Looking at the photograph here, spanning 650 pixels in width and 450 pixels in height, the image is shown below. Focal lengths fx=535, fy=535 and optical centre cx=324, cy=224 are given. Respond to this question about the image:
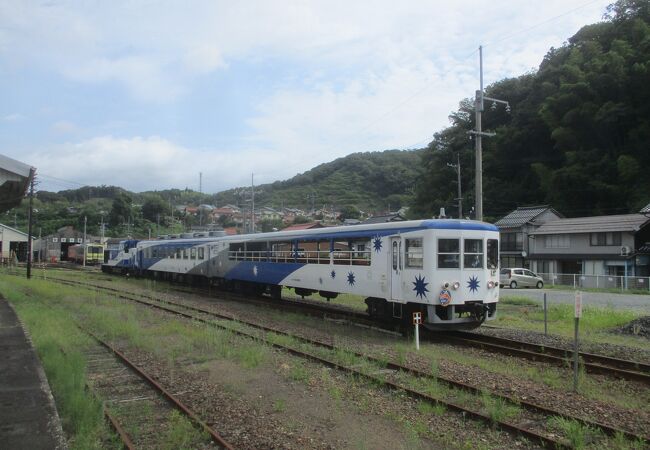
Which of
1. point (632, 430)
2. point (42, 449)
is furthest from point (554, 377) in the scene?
point (42, 449)

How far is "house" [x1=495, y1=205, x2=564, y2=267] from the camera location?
147 feet

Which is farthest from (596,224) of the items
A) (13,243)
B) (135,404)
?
(13,243)

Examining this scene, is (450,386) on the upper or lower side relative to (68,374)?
lower

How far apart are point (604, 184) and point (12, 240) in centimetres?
6653

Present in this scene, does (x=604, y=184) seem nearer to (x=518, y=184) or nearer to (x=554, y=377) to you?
(x=518, y=184)

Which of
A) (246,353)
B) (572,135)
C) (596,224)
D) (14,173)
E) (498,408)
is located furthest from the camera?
(572,135)

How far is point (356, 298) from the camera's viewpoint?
2138 cm

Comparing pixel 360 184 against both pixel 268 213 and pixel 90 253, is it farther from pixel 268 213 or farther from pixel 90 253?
pixel 90 253

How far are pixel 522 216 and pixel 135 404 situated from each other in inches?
1733

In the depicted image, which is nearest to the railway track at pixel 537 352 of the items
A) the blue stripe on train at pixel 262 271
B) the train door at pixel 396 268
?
the train door at pixel 396 268

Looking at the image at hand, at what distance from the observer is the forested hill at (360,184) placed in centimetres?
6981

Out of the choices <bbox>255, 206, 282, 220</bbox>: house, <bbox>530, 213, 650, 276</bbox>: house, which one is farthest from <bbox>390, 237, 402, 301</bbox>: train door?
<bbox>255, 206, 282, 220</bbox>: house

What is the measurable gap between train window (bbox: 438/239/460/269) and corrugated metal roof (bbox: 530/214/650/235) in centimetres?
2950

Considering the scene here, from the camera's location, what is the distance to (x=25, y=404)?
5.91 metres
